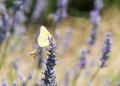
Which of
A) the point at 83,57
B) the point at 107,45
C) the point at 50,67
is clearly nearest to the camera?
the point at 50,67

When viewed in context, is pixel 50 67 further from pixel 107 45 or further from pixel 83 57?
pixel 83 57

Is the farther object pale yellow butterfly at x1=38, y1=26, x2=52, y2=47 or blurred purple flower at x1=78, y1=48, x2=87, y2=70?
blurred purple flower at x1=78, y1=48, x2=87, y2=70

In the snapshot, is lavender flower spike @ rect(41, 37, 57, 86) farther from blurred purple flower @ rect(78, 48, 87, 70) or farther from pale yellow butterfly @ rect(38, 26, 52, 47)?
blurred purple flower @ rect(78, 48, 87, 70)

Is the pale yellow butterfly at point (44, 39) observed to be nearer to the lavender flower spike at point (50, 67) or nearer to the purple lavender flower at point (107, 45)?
the lavender flower spike at point (50, 67)

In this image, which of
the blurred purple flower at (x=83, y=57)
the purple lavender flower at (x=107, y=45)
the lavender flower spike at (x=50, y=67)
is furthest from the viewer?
the blurred purple flower at (x=83, y=57)

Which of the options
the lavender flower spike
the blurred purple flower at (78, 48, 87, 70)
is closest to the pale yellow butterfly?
the lavender flower spike

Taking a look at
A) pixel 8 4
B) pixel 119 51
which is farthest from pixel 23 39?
pixel 8 4

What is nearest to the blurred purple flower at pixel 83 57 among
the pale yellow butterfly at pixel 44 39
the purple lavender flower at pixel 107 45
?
the purple lavender flower at pixel 107 45

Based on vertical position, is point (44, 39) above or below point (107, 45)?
below

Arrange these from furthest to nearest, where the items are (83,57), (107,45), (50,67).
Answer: (83,57)
(107,45)
(50,67)

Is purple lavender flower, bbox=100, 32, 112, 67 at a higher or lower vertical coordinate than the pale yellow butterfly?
higher

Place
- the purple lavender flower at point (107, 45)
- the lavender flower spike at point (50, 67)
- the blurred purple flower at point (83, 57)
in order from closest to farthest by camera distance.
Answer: the lavender flower spike at point (50, 67), the purple lavender flower at point (107, 45), the blurred purple flower at point (83, 57)

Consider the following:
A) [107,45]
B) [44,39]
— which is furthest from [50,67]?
[107,45]
